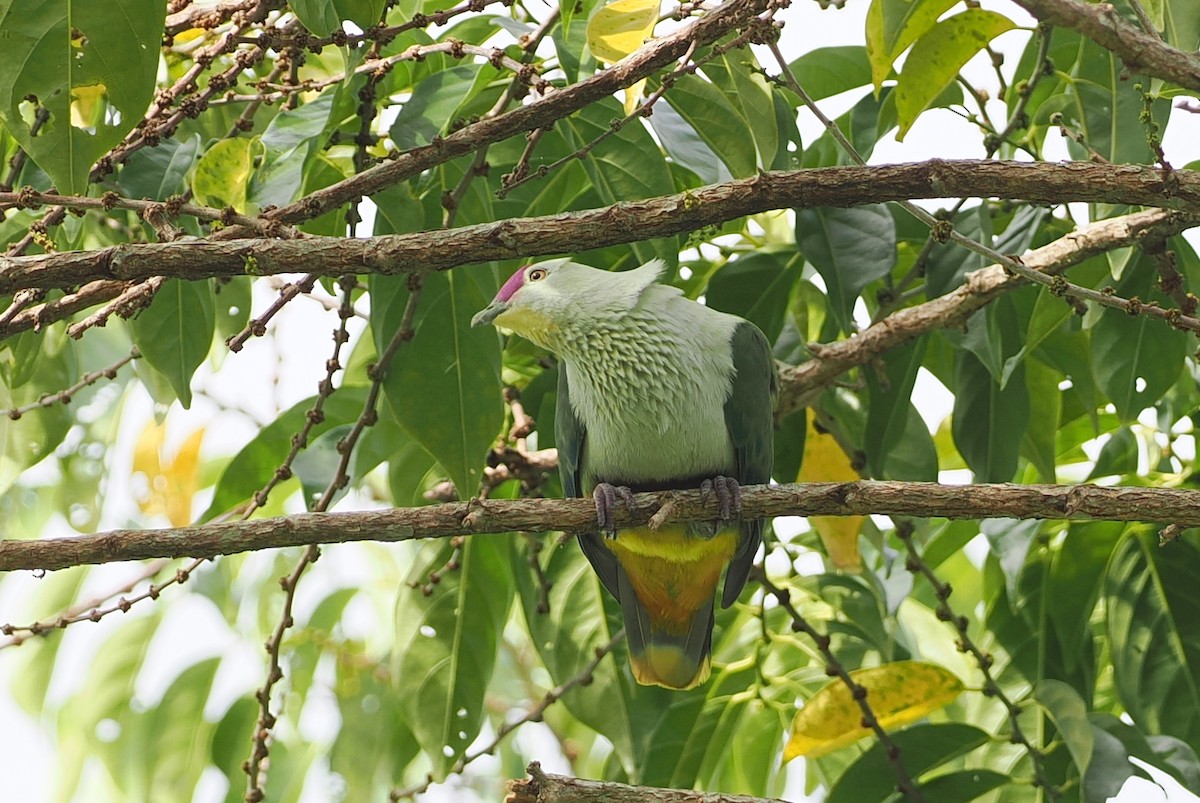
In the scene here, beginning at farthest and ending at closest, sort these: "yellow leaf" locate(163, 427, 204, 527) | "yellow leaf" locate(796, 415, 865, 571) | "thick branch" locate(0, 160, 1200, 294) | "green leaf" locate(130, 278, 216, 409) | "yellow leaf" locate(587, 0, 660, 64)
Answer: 1. "yellow leaf" locate(163, 427, 204, 527)
2. "yellow leaf" locate(796, 415, 865, 571)
3. "green leaf" locate(130, 278, 216, 409)
4. "yellow leaf" locate(587, 0, 660, 64)
5. "thick branch" locate(0, 160, 1200, 294)

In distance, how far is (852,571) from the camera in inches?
123

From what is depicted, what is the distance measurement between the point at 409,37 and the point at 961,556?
2.76 m

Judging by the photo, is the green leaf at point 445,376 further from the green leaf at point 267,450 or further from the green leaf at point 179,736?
the green leaf at point 179,736

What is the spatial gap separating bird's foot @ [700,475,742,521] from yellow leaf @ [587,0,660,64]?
84 cm

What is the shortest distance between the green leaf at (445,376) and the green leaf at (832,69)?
3.19ft

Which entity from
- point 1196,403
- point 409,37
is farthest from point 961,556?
point 409,37

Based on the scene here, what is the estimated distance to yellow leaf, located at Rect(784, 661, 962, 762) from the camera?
113 inches

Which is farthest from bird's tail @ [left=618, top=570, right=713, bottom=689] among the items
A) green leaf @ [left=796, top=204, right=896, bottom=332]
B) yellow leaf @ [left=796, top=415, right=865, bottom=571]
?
green leaf @ [left=796, top=204, right=896, bottom=332]

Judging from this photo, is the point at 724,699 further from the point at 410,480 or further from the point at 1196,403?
the point at 1196,403

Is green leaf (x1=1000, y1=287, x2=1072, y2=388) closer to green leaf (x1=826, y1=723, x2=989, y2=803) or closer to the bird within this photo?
the bird

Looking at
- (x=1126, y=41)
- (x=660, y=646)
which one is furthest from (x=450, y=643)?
(x=1126, y=41)

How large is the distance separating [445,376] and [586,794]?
3.03 feet

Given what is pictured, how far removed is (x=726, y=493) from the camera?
253cm

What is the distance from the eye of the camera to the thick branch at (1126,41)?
78.7 inches
